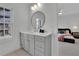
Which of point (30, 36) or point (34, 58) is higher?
point (30, 36)

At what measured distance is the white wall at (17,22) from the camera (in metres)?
1.28

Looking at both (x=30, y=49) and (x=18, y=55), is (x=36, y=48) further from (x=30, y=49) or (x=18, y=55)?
(x=18, y=55)

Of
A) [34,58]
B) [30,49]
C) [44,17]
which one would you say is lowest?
[34,58]

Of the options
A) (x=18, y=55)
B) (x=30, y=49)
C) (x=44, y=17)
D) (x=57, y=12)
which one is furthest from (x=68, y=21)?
(x=18, y=55)

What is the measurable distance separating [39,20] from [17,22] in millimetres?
299

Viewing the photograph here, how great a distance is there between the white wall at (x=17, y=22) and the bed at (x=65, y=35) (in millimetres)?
452

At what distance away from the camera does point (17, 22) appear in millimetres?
1307

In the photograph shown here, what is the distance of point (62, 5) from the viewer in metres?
1.28

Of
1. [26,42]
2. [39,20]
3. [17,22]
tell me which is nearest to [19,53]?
[26,42]

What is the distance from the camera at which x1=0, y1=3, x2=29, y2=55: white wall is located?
1.28 metres

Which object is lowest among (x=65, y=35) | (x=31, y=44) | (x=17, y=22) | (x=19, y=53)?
(x=19, y=53)

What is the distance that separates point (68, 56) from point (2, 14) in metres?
1.02

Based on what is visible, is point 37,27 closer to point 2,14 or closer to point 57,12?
point 57,12

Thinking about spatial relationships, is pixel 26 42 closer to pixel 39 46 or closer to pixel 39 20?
pixel 39 46
